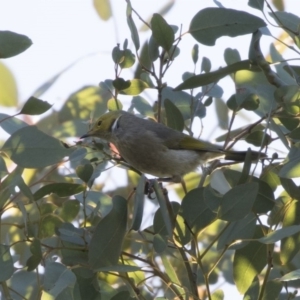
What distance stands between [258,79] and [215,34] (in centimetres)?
44

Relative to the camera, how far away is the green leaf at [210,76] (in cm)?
272

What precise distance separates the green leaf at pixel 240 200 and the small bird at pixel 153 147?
1.31 m

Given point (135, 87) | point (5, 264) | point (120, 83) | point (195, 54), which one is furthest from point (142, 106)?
point (5, 264)

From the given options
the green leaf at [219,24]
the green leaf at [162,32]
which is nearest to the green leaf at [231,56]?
the green leaf at [219,24]

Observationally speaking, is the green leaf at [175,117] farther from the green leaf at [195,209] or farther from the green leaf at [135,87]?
the green leaf at [195,209]

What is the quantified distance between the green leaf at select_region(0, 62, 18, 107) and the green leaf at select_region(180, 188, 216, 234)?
1714 millimetres

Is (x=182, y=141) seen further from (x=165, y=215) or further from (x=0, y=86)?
(x=165, y=215)

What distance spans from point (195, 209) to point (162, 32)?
63 cm

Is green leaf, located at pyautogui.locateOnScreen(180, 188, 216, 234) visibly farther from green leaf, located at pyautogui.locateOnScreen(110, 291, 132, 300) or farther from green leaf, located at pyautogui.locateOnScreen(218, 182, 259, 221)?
green leaf, located at pyautogui.locateOnScreen(110, 291, 132, 300)

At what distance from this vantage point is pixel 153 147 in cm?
388

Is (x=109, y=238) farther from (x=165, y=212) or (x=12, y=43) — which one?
(x=12, y=43)

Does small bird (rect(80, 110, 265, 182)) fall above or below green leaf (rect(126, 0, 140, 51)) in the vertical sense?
below

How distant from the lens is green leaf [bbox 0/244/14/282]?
2387mm

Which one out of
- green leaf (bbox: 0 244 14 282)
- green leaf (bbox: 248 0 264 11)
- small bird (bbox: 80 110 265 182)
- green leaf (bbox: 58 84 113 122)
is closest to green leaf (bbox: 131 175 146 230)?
green leaf (bbox: 0 244 14 282)
